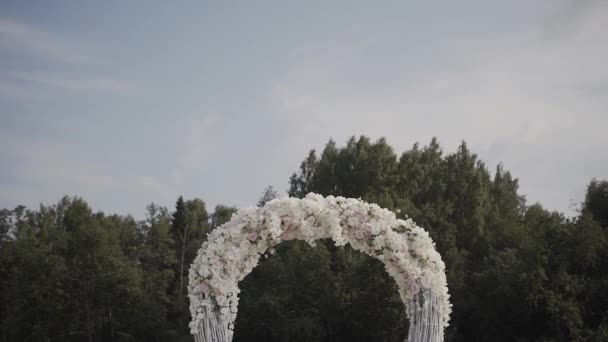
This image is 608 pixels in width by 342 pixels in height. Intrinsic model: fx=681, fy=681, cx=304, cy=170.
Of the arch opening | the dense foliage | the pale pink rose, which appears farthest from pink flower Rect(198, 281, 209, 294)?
the arch opening

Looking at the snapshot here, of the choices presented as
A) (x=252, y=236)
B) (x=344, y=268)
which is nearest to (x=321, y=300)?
(x=344, y=268)

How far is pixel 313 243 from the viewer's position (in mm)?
7555

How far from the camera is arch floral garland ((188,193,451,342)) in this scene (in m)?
7.29

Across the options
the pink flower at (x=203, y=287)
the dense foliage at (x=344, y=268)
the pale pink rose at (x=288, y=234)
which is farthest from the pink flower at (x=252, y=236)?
the dense foliage at (x=344, y=268)

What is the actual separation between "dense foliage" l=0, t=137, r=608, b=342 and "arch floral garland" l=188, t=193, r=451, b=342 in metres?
11.7

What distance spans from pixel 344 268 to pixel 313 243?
709 inches

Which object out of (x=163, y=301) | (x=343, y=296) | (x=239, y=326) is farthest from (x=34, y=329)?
(x=343, y=296)

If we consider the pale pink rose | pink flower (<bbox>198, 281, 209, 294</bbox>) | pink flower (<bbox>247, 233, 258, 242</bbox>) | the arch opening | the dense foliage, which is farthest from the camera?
the arch opening

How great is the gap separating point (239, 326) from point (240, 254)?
740 inches

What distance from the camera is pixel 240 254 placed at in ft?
24.3

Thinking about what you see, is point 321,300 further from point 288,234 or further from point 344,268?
point 288,234

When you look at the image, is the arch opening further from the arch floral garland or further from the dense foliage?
the arch floral garland

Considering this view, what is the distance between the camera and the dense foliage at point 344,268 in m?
19.6

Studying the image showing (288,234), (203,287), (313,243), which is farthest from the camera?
(288,234)
